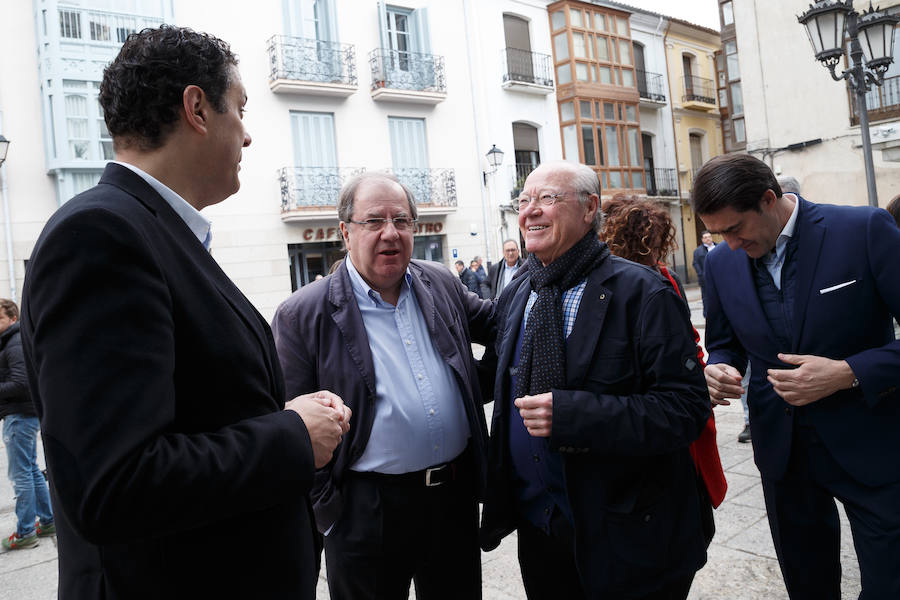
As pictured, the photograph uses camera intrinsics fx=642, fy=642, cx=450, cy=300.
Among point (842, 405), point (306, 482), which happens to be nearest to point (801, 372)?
point (842, 405)

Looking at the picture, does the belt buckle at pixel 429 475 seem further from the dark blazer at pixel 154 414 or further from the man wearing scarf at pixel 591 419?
the dark blazer at pixel 154 414

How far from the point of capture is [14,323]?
5.11 m

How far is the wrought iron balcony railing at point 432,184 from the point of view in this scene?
19516mm

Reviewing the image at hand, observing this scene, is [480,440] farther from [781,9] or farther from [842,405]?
[781,9]

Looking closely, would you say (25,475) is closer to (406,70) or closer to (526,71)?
(406,70)

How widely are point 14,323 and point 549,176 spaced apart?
15.7ft

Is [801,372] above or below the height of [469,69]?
below

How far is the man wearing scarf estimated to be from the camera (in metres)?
1.96

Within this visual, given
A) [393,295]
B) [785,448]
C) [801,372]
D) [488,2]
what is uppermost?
[488,2]

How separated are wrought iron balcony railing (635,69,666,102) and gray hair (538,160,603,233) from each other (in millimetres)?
25312

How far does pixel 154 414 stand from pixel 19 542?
4.67 metres

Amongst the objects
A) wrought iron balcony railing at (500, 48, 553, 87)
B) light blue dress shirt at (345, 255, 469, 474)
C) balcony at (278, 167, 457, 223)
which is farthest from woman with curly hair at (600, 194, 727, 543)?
wrought iron balcony railing at (500, 48, 553, 87)

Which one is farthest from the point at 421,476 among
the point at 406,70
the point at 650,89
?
the point at 650,89

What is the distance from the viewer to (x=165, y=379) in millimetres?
1140
